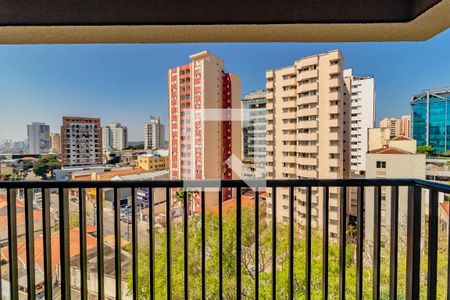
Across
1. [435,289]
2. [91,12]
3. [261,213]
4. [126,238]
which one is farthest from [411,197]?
[91,12]

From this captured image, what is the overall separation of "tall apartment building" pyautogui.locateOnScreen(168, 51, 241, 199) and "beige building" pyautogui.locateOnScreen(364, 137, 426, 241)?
1.12 metres

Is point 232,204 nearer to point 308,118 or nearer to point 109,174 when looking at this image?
point 109,174

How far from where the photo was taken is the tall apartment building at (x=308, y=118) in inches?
84.3

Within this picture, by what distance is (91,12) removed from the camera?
177cm

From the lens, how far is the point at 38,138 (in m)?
2.26

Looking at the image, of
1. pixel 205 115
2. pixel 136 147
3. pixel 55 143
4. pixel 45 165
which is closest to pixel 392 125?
pixel 205 115

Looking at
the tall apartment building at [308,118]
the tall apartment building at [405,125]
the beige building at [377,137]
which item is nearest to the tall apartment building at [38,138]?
the tall apartment building at [308,118]

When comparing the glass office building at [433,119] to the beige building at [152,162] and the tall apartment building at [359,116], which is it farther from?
the beige building at [152,162]

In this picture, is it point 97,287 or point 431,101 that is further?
point 431,101

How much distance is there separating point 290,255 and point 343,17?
1.74 meters

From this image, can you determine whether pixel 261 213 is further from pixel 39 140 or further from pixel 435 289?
pixel 39 140

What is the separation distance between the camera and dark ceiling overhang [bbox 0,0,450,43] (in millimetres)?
1760

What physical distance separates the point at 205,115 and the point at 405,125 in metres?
1.86

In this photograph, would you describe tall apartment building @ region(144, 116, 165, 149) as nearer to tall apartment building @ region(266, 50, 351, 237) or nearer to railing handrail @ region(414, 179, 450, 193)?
tall apartment building @ region(266, 50, 351, 237)
